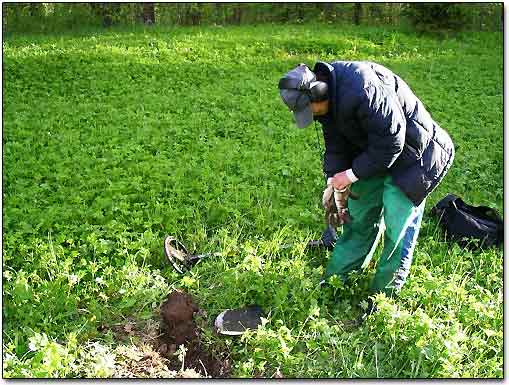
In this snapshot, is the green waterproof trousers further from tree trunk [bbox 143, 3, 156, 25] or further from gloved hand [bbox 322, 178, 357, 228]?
tree trunk [bbox 143, 3, 156, 25]

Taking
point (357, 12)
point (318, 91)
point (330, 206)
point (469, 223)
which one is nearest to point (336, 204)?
point (330, 206)

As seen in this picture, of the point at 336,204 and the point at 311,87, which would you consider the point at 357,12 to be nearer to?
the point at 336,204

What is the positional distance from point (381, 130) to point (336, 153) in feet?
1.84

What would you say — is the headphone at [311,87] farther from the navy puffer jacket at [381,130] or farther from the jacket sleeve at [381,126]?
the jacket sleeve at [381,126]

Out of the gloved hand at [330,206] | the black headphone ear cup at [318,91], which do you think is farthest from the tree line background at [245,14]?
the black headphone ear cup at [318,91]

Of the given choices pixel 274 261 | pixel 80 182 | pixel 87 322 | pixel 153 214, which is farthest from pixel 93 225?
pixel 274 261

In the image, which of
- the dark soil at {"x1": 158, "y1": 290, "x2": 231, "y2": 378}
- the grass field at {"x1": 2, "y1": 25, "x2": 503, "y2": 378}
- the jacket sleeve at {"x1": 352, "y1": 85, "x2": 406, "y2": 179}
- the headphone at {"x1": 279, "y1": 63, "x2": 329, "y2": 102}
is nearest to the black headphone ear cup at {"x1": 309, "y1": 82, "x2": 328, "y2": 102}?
the headphone at {"x1": 279, "y1": 63, "x2": 329, "y2": 102}

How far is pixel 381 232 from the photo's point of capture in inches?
149

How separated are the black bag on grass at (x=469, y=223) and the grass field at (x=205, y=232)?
11 centimetres

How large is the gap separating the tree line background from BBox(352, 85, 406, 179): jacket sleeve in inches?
424

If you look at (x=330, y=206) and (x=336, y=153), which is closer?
(x=336, y=153)

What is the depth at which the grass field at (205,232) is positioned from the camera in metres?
3.15

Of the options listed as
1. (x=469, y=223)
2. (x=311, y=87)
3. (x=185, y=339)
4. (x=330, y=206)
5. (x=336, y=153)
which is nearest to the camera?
(x=311, y=87)

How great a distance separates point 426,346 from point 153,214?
2.46 m
